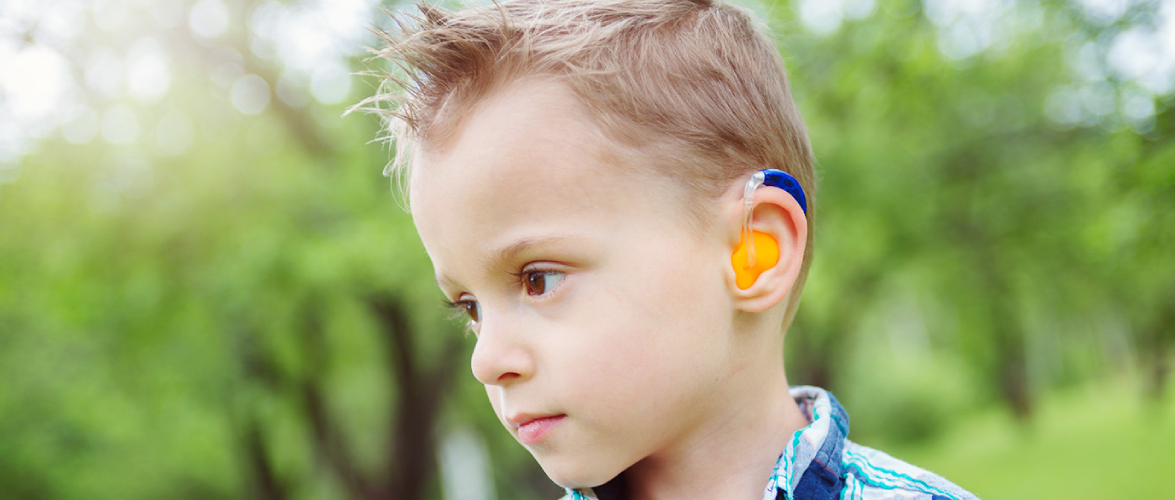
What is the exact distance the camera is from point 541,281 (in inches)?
47.9

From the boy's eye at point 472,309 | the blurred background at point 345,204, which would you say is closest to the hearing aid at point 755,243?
the boy's eye at point 472,309

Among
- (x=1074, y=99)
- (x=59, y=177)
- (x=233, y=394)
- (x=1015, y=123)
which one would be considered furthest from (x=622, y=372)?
(x=233, y=394)

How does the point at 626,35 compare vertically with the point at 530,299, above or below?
above

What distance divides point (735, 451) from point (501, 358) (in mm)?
459

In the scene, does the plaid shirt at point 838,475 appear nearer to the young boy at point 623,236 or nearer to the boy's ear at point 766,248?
the young boy at point 623,236

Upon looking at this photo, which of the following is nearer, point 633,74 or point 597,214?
point 597,214

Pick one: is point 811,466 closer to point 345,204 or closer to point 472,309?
point 472,309

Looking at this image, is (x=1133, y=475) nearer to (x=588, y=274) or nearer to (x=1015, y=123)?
(x=1015, y=123)

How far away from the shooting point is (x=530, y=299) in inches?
47.7

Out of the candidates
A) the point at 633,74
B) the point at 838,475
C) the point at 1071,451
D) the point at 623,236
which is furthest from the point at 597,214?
the point at 1071,451

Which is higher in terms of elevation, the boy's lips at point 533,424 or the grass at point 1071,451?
the grass at point 1071,451

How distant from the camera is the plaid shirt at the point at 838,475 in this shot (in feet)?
4.17

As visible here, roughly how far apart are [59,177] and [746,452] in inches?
307

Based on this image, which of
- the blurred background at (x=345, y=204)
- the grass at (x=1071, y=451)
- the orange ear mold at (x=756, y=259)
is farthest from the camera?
the grass at (x=1071, y=451)
